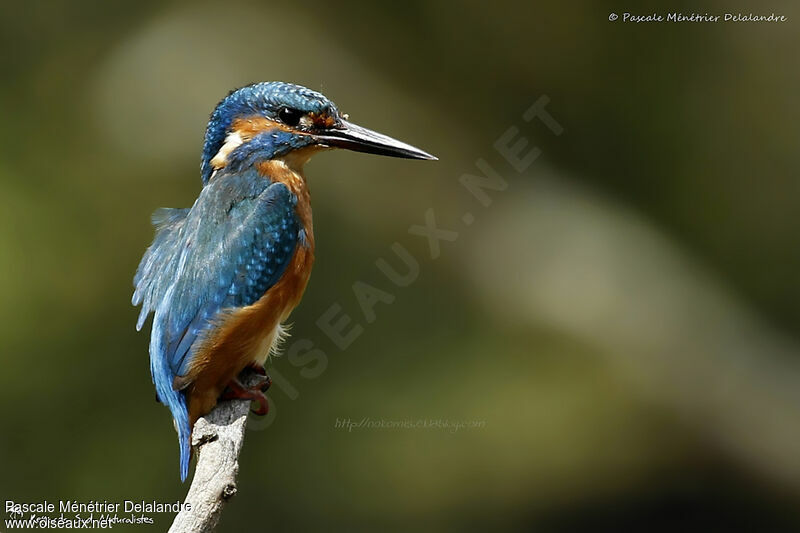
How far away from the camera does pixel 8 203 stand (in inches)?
174

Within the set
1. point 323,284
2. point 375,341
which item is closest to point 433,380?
point 375,341

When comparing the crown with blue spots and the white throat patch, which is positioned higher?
the crown with blue spots

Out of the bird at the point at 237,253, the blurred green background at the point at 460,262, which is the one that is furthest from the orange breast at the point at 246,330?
→ the blurred green background at the point at 460,262

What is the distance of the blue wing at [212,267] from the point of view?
2.65 m

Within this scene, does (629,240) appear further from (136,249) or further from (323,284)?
(136,249)

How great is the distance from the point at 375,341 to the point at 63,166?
5.67 ft

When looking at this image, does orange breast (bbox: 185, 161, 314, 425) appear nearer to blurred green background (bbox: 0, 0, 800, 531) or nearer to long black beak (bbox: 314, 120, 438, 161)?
long black beak (bbox: 314, 120, 438, 161)

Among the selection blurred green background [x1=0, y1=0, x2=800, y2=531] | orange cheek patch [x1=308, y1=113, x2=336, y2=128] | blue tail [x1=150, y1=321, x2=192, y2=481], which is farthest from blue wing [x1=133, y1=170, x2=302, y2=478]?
blurred green background [x1=0, y1=0, x2=800, y2=531]

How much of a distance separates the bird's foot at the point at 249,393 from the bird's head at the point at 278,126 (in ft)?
2.08

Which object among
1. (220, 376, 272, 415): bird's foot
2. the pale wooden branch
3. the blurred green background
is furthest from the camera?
the blurred green background

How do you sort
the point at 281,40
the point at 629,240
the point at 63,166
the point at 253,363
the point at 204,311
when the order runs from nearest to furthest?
the point at 204,311 < the point at 253,363 < the point at 63,166 < the point at 281,40 < the point at 629,240

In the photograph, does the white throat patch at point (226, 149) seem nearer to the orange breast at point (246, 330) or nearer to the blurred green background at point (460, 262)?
the orange breast at point (246, 330)

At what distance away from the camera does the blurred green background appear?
174 inches

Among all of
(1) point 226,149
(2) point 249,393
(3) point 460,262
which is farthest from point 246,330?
(3) point 460,262
